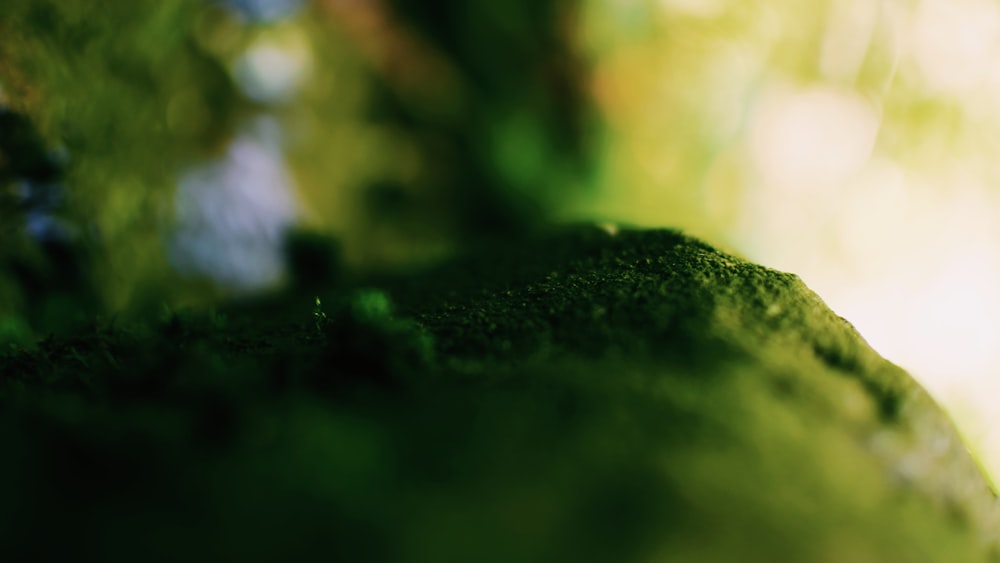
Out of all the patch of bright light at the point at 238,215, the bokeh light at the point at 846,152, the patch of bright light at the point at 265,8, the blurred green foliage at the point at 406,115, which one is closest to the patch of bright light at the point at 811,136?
the bokeh light at the point at 846,152

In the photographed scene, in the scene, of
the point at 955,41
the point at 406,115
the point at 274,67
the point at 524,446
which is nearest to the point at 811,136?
the point at 955,41

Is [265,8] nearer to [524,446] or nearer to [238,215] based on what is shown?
[238,215]

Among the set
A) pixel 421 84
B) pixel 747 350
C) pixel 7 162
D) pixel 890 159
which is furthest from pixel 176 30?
pixel 890 159

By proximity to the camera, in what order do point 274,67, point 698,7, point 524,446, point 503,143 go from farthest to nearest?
1. point 503,143
2. point 274,67
3. point 698,7
4. point 524,446

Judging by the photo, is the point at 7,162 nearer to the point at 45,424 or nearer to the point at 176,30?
the point at 176,30

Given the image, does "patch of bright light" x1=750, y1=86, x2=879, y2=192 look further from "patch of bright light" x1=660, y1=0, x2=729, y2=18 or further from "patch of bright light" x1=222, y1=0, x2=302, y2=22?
"patch of bright light" x1=222, y1=0, x2=302, y2=22
